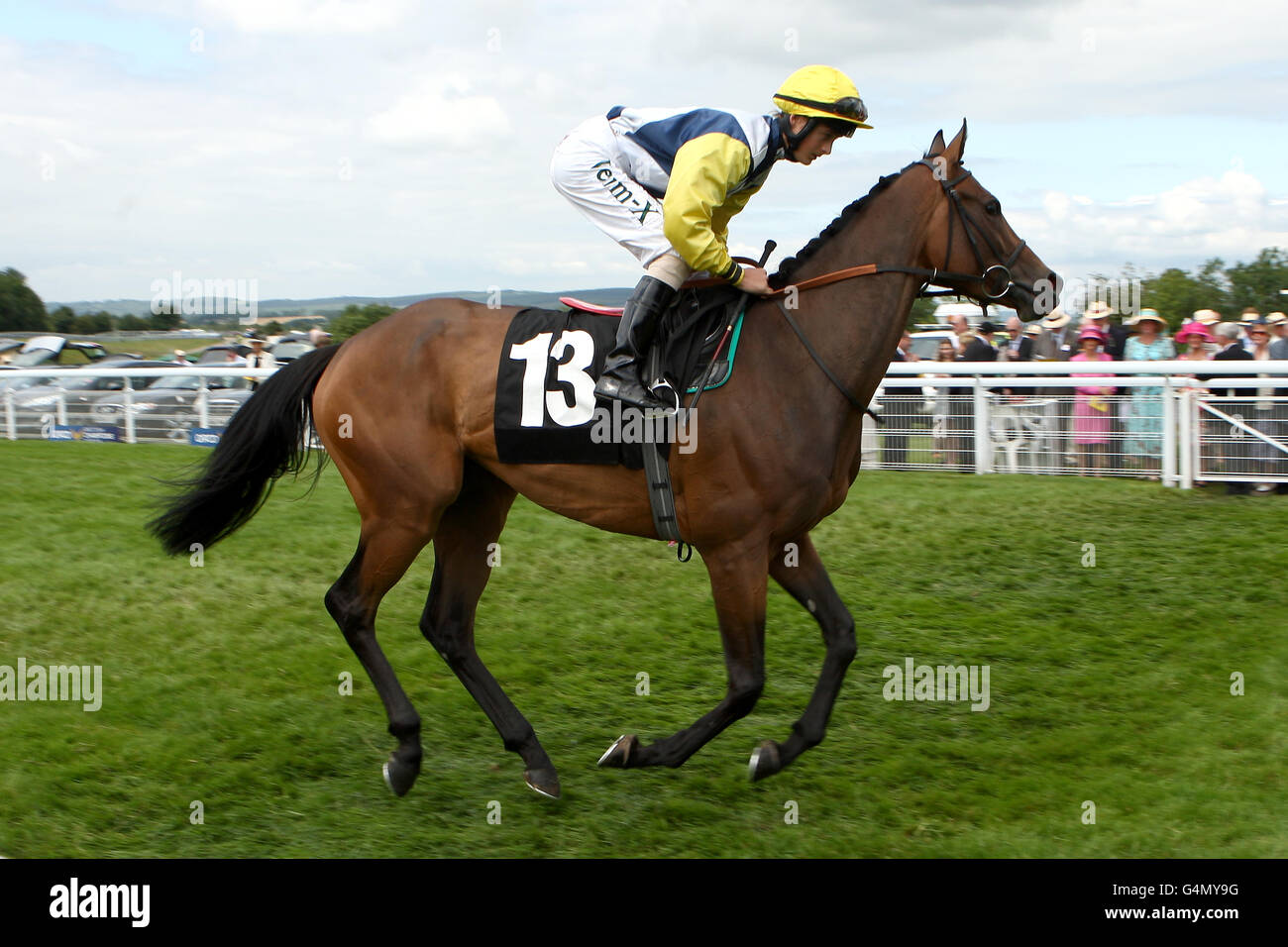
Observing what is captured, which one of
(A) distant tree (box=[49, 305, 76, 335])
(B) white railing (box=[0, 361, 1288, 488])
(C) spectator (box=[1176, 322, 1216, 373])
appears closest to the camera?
(B) white railing (box=[0, 361, 1288, 488])

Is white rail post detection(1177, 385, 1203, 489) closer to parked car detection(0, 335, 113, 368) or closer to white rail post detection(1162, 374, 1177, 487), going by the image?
white rail post detection(1162, 374, 1177, 487)

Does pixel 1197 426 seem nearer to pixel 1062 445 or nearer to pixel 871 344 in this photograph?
pixel 1062 445

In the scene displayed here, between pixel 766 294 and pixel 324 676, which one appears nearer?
pixel 766 294

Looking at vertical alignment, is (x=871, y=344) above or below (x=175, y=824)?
above

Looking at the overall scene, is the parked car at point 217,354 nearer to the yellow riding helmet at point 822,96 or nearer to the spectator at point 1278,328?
the spectator at point 1278,328

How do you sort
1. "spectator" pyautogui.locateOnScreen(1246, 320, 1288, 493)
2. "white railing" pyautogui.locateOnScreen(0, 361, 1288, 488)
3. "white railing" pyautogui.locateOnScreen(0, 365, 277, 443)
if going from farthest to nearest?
"white railing" pyautogui.locateOnScreen(0, 365, 277, 443) < "white railing" pyautogui.locateOnScreen(0, 361, 1288, 488) < "spectator" pyautogui.locateOnScreen(1246, 320, 1288, 493)

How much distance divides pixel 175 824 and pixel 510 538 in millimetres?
3676

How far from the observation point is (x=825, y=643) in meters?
4.04

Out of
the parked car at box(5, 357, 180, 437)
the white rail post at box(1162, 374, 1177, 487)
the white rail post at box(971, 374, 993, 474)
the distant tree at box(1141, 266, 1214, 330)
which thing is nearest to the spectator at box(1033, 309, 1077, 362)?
the white rail post at box(971, 374, 993, 474)

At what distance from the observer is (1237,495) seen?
26.1 ft

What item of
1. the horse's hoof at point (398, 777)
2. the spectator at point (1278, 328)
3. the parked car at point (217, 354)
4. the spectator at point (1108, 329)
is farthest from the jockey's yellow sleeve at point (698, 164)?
the parked car at point (217, 354)

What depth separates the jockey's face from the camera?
12.7 ft

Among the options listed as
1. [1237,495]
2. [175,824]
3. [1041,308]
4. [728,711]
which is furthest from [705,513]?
[1237,495]
